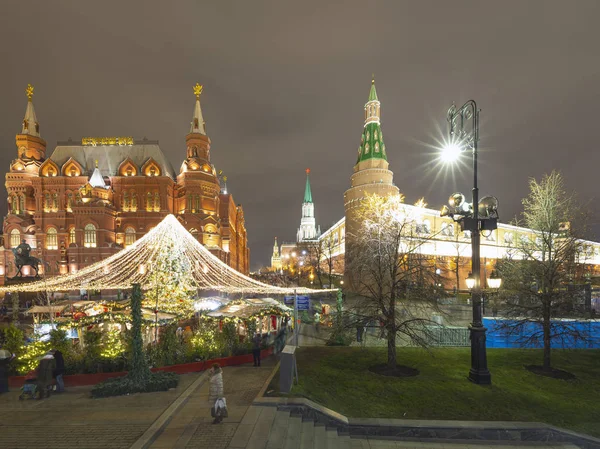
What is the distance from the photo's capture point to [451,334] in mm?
17719

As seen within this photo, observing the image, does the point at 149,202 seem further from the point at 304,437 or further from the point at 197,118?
the point at 304,437

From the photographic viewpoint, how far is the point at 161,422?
8.13 metres

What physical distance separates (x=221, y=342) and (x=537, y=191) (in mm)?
15660

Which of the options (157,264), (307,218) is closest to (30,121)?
(157,264)

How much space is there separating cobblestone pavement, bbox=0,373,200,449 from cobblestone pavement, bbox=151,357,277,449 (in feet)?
2.19

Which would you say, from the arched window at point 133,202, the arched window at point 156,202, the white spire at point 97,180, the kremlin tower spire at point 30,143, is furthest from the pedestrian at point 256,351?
the kremlin tower spire at point 30,143

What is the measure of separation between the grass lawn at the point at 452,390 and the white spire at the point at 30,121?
7106 cm

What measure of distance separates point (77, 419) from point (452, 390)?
11.4 m

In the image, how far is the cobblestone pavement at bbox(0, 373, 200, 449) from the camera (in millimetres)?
7484

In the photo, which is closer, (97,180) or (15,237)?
(15,237)

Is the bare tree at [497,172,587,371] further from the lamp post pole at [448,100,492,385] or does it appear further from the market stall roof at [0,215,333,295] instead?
the market stall roof at [0,215,333,295]

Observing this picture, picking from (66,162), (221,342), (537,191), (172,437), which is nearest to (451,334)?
(537,191)

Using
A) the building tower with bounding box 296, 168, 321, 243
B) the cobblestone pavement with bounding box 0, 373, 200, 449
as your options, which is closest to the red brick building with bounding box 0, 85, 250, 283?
the cobblestone pavement with bounding box 0, 373, 200, 449

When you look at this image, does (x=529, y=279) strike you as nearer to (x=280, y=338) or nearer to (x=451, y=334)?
(x=451, y=334)
